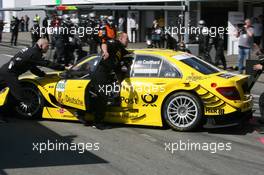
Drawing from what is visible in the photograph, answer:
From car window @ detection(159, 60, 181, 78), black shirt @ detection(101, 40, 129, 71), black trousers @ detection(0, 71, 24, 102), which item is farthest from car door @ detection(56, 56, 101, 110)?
car window @ detection(159, 60, 181, 78)

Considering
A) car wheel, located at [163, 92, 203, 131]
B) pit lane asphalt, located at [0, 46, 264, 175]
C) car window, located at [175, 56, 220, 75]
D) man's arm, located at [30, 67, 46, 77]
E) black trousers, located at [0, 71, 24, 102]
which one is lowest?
pit lane asphalt, located at [0, 46, 264, 175]

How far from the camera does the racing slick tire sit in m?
8.93

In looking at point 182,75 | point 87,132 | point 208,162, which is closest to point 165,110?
point 182,75

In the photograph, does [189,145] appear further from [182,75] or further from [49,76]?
[49,76]

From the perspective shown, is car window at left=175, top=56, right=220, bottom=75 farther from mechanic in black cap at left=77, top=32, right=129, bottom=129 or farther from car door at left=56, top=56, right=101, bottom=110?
car door at left=56, top=56, right=101, bottom=110

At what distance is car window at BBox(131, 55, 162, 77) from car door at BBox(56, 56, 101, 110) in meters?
0.73

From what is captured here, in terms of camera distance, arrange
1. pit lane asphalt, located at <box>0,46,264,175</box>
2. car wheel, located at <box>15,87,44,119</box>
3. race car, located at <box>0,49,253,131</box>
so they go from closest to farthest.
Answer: pit lane asphalt, located at <box>0,46,264,175</box> → race car, located at <box>0,49,253,131</box> → car wheel, located at <box>15,87,44,119</box>

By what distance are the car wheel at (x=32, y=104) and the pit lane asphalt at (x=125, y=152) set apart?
174mm

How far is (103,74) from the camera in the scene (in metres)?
8.51

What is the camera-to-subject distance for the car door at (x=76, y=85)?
8555 mm

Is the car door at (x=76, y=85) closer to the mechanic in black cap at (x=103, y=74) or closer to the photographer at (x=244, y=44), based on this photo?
the mechanic in black cap at (x=103, y=74)

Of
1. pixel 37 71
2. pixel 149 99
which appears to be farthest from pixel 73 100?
pixel 149 99

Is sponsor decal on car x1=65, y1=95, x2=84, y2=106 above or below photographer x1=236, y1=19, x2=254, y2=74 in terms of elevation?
below

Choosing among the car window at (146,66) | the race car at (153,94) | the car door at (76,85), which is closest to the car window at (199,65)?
the race car at (153,94)
